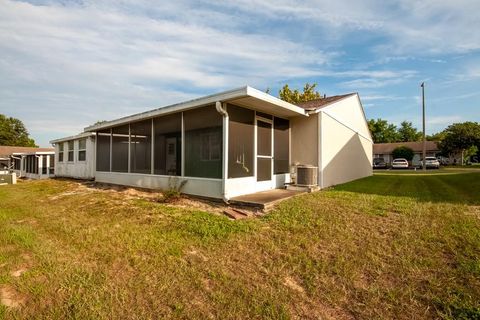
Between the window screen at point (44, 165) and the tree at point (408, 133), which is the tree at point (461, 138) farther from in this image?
the window screen at point (44, 165)

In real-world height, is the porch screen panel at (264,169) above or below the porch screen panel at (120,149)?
below

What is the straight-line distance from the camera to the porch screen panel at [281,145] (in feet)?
27.4

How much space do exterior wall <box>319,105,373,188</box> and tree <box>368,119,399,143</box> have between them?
132 ft

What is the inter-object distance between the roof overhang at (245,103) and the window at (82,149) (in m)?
7.89

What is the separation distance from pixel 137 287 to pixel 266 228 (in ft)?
8.01

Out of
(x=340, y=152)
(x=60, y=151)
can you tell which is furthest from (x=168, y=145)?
(x=60, y=151)

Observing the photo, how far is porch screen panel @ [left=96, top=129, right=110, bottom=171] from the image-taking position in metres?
12.0

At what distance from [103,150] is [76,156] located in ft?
16.9

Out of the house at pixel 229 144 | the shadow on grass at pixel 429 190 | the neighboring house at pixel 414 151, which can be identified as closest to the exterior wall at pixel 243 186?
the house at pixel 229 144

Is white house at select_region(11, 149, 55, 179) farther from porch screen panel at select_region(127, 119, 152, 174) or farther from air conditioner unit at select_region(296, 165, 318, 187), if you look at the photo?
air conditioner unit at select_region(296, 165, 318, 187)

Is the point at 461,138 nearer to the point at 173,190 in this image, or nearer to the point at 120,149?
the point at 173,190

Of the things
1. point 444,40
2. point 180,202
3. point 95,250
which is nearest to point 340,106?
point 444,40

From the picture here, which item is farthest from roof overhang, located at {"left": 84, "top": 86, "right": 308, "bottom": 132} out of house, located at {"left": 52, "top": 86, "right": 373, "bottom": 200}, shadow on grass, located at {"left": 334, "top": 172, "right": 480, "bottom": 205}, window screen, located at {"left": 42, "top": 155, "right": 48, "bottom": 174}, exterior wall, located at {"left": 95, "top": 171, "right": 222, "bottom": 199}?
window screen, located at {"left": 42, "top": 155, "right": 48, "bottom": 174}

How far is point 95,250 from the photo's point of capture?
3.88 meters
